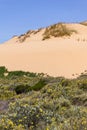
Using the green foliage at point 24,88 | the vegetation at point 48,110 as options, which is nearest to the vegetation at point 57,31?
the green foliage at point 24,88

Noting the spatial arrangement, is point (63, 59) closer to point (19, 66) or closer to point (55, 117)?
point (19, 66)

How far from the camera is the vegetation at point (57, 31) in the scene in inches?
1601

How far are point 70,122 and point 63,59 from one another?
65.7ft

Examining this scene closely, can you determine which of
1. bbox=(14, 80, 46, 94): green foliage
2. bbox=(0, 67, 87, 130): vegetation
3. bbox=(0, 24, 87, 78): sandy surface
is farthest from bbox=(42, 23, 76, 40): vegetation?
bbox=(0, 67, 87, 130): vegetation

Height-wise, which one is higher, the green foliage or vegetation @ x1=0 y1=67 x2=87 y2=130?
the green foliage

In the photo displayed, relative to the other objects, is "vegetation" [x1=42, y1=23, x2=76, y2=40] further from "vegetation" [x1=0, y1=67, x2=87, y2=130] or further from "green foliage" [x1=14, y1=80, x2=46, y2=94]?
Answer: "vegetation" [x1=0, y1=67, x2=87, y2=130]

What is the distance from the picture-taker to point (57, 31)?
1619 inches

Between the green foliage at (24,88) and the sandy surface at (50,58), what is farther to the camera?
the sandy surface at (50,58)

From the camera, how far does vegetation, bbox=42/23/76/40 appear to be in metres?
40.7

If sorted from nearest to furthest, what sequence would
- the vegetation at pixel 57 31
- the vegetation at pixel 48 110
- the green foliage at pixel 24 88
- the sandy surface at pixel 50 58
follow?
the vegetation at pixel 48 110 → the green foliage at pixel 24 88 → the sandy surface at pixel 50 58 → the vegetation at pixel 57 31

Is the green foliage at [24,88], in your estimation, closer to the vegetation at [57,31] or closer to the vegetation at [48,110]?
the vegetation at [48,110]

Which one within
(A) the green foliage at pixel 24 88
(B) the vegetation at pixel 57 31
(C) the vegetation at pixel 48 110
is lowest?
(C) the vegetation at pixel 48 110

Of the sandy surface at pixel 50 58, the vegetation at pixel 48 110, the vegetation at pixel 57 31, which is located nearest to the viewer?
the vegetation at pixel 48 110

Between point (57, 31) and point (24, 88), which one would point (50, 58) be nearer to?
point (57, 31)
